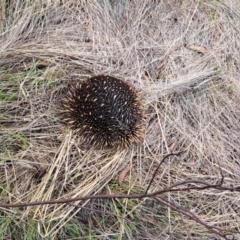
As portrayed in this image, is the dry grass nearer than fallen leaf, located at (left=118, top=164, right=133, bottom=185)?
Yes

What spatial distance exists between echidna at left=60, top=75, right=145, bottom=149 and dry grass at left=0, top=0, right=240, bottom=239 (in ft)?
0.26

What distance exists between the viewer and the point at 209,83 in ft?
8.86

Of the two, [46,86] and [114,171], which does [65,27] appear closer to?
[46,86]

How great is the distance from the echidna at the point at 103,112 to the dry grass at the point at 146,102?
0.08 meters

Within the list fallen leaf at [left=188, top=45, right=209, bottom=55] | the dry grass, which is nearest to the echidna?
the dry grass

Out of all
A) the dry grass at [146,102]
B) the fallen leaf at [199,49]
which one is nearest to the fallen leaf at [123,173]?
the dry grass at [146,102]

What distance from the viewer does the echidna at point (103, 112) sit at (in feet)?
7.41

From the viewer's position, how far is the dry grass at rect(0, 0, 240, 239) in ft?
7.21

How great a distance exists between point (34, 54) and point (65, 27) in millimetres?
305

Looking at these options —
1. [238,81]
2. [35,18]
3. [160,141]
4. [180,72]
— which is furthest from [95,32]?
[238,81]

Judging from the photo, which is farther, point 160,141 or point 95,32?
point 95,32

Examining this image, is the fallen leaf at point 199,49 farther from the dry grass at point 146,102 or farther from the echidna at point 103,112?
the echidna at point 103,112

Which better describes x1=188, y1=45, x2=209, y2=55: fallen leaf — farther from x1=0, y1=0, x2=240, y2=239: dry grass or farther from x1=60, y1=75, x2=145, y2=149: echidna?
x1=60, y1=75, x2=145, y2=149: echidna

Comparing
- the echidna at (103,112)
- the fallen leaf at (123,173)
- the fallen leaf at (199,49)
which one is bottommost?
the fallen leaf at (123,173)
